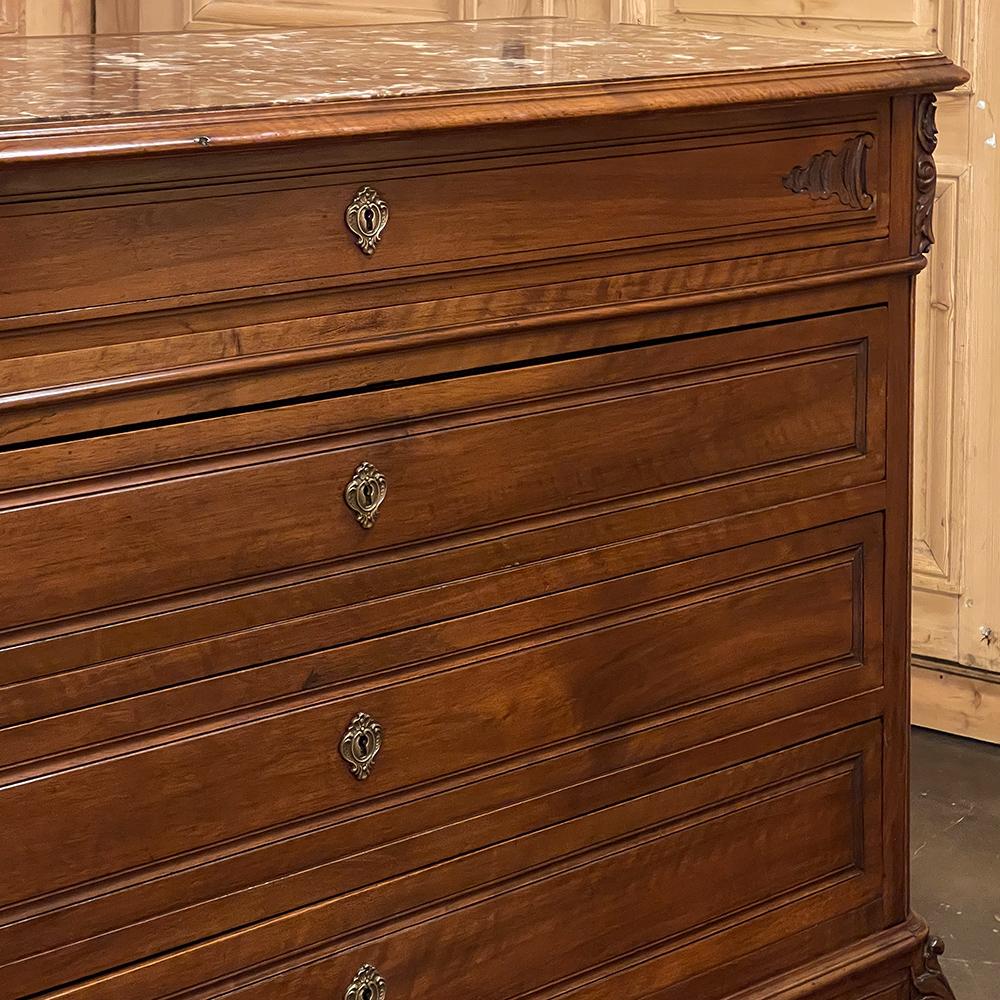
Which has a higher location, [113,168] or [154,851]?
[113,168]

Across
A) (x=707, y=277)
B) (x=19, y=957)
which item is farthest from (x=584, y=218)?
(x=19, y=957)

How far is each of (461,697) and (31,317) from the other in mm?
547

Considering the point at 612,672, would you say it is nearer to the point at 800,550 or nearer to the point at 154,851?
the point at 800,550

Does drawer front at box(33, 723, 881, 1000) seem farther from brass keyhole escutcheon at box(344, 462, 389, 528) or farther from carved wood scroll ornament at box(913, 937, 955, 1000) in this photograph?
brass keyhole escutcheon at box(344, 462, 389, 528)

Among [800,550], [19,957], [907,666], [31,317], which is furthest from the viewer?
[907,666]

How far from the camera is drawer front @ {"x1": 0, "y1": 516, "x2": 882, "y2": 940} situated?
1.30 m

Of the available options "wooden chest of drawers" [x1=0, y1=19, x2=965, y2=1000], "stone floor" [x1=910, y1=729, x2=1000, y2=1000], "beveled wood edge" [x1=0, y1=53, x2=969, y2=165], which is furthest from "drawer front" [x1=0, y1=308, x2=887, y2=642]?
"stone floor" [x1=910, y1=729, x2=1000, y2=1000]

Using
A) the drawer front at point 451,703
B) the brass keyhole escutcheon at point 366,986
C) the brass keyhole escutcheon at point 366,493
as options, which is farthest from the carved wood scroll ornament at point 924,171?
the brass keyhole escutcheon at point 366,986

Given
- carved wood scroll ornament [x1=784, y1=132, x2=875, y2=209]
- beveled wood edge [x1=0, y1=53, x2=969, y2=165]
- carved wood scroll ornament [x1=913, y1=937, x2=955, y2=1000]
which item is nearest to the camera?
beveled wood edge [x1=0, y1=53, x2=969, y2=165]

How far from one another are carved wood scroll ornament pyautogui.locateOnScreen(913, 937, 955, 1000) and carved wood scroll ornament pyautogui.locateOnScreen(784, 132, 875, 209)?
35.8 inches

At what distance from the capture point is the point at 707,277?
1555 millimetres

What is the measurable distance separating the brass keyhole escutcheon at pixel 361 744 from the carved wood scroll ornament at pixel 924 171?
80 centimetres

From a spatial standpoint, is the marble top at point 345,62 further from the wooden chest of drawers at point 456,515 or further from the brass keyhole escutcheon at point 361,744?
the brass keyhole escutcheon at point 361,744

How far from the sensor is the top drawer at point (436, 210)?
1194 mm
